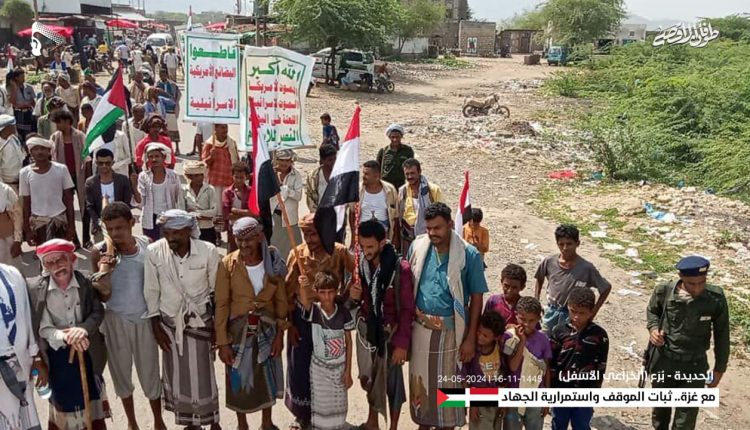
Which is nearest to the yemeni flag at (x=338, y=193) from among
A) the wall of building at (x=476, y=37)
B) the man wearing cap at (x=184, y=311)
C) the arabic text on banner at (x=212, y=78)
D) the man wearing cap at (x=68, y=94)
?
the man wearing cap at (x=184, y=311)

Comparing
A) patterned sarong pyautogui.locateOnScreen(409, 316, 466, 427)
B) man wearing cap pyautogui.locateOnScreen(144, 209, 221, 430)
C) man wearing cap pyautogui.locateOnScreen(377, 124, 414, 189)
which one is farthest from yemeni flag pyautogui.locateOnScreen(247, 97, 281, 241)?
man wearing cap pyautogui.locateOnScreen(377, 124, 414, 189)

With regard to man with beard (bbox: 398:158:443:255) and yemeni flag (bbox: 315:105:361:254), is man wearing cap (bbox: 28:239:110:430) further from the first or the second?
man with beard (bbox: 398:158:443:255)

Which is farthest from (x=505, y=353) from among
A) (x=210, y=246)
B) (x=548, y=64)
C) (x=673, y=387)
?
(x=548, y=64)

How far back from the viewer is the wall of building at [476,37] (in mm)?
60375

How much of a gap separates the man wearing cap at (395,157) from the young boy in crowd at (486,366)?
3213 mm

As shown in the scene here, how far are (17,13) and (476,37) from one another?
41308mm

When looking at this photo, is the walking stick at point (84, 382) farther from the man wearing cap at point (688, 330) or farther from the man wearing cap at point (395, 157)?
the man wearing cap at point (395, 157)

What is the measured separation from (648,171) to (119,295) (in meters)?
10.9

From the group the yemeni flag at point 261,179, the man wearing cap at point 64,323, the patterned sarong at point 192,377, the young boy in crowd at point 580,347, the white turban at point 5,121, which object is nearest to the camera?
the man wearing cap at point 64,323

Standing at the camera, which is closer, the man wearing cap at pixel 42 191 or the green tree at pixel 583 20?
the man wearing cap at pixel 42 191

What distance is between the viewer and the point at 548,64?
46844 mm

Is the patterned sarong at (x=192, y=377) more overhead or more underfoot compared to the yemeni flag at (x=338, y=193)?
more underfoot

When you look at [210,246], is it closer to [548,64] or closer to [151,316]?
[151,316]

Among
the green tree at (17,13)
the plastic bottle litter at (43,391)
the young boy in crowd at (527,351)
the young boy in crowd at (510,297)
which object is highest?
the green tree at (17,13)
